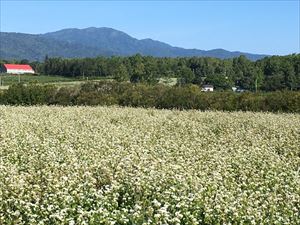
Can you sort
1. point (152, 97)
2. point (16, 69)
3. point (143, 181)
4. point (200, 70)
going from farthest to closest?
point (16, 69)
point (200, 70)
point (152, 97)
point (143, 181)

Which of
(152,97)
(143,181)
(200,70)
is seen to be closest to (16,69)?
(200,70)

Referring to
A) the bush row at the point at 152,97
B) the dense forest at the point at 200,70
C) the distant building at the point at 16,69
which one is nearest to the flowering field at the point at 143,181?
the bush row at the point at 152,97

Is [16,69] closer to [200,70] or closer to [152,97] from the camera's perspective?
[200,70]

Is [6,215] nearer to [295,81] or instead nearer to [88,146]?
[88,146]

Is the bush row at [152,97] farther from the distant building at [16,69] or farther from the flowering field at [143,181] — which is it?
the distant building at [16,69]

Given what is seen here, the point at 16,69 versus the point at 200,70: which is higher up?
the point at 200,70

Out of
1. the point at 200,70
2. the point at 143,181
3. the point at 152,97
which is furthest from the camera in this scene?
the point at 200,70

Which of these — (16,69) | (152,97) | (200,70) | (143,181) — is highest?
(143,181)

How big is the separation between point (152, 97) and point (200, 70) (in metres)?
85.0

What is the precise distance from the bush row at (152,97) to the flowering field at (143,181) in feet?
56.8

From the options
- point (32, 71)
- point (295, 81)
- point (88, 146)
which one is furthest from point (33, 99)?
point (32, 71)

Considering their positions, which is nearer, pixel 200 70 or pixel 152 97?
pixel 152 97

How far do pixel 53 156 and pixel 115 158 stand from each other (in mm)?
1490

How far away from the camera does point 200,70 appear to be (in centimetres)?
12244
